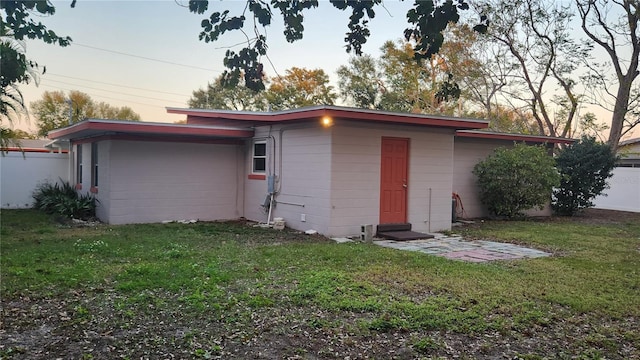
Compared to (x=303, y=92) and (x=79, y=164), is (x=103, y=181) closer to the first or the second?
(x=79, y=164)

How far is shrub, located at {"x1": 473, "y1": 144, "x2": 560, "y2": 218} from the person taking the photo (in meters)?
12.2

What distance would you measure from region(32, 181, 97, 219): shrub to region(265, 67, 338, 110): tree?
58.6 ft

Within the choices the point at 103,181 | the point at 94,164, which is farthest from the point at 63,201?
the point at 103,181

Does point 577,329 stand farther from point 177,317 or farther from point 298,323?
point 177,317

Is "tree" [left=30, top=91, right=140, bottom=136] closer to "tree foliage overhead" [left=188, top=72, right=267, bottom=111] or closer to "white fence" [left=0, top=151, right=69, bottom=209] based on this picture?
"tree foliage overhead" [left=188, top=72, right=267, bottom=111]

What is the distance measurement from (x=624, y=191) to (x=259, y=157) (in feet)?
43.5

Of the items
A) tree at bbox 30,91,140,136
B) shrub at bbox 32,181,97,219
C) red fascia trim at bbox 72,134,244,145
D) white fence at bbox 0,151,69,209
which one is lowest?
shrub at bbox 32,181,97,219

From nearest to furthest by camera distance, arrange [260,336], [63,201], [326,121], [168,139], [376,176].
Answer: [260,336]
[326,121]
[376,176]
[168,139]
[63,201]

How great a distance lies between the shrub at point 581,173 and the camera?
14.1 metres

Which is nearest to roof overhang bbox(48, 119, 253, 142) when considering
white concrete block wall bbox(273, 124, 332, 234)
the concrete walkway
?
white concrete block wall bbox(273, 124, 332, 234)

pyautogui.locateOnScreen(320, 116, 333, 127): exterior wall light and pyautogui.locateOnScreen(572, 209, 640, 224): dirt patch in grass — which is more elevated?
pyautogui.locateOnScreen(320, 116, 333, 127): exterior wall light

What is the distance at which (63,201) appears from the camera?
39.2ft

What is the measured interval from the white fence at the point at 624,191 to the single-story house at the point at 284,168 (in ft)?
24.5

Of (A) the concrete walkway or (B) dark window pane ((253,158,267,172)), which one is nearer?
(A) the concrete walkway
